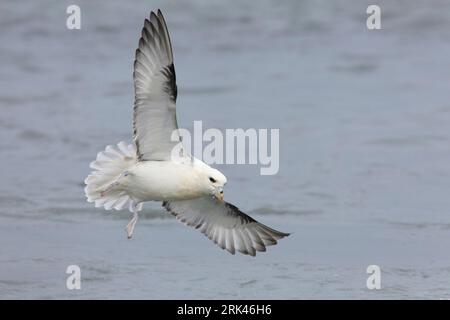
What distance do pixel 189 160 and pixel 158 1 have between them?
28.9 ft

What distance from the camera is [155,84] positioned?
7832 millimetres

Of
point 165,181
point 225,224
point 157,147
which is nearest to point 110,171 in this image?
point 157,147

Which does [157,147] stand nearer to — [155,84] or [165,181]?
[165,181]

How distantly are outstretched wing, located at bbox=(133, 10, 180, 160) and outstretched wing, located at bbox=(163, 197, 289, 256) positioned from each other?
2.55 feet

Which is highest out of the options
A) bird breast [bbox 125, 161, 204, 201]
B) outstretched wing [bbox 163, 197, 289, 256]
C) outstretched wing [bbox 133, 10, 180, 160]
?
outstretched wing [bbox 133, 10, 180, 160]

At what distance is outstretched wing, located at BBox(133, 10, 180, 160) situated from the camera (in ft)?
25.7

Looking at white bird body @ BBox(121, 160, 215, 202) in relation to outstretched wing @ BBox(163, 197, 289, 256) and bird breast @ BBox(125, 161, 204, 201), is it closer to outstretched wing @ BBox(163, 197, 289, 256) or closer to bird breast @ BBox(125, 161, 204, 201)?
bird breast @ BBox(125, 161, 204, 201)

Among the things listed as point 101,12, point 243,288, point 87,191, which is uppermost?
point 101,12

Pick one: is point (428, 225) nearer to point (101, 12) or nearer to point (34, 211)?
point (34, 211)

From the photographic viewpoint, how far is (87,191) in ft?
28.3

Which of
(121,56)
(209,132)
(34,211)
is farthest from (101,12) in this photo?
(34,211)

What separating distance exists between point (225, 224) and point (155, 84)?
1274 mm

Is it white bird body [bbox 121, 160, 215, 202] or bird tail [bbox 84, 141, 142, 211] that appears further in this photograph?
bird tail [bbox 84, 141, 142, 211]

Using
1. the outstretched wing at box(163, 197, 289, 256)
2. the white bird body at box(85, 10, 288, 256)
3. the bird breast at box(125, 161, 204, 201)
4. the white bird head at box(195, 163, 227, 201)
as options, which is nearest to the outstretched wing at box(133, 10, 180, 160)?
the white bird body at box(85, 10, 288, 256)
